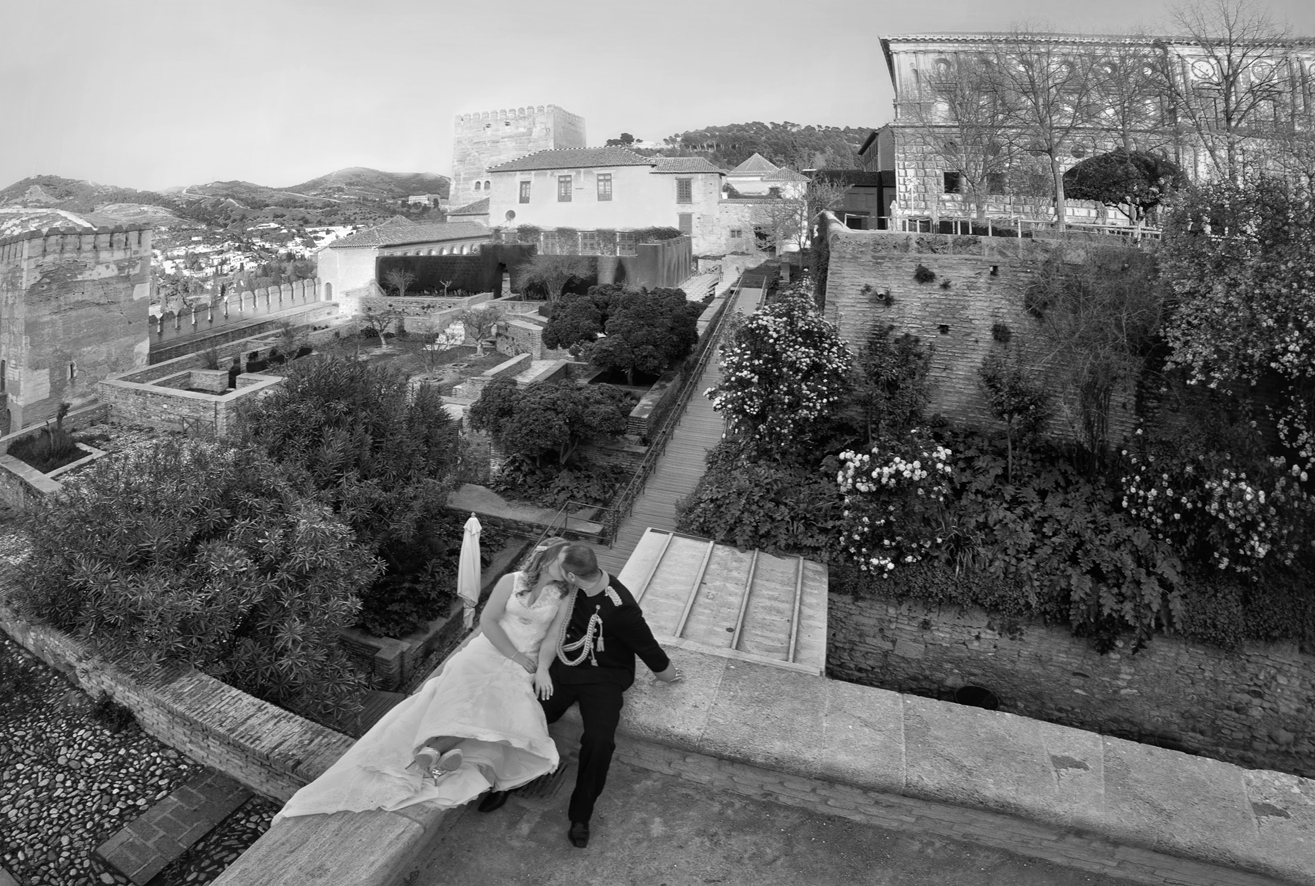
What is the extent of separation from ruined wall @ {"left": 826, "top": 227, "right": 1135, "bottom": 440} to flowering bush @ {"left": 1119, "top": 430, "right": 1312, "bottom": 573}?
5.39 ft

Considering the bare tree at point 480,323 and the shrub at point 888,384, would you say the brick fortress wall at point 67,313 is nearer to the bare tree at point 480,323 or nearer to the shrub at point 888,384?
the bare tree at point 480,323

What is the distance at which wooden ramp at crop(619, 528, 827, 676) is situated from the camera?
683 cm

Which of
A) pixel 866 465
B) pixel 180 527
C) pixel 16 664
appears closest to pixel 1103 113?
Answer: pixel 866 465

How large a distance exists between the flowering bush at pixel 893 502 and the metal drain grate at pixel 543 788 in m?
6.64

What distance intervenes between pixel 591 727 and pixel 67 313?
67.8 feet

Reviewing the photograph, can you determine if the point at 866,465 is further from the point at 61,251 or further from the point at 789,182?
the point at 789,182

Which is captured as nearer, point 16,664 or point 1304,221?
point 16,664

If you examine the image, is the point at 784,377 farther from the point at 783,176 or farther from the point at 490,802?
the point at 783,176

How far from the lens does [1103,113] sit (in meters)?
16.8

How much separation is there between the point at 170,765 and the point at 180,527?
1778 millimetres

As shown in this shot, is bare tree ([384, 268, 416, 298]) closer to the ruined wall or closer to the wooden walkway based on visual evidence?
the wooden walkway

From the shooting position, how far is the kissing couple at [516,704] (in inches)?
117

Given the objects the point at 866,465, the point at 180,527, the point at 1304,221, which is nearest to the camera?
the point at 180,527

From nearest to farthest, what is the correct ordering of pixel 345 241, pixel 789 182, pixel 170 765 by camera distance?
pixel 170 765, pixel 345 241, pixel 789 182
